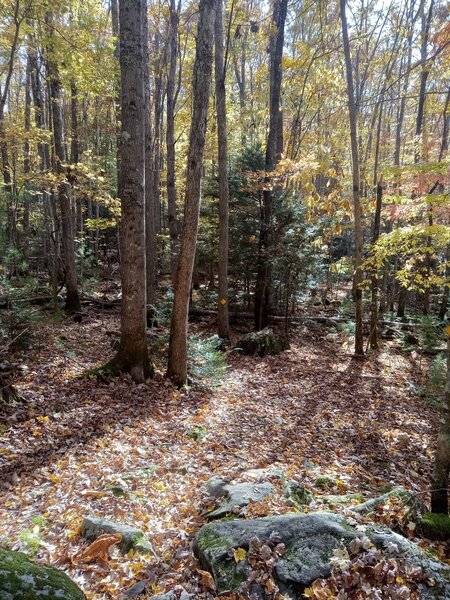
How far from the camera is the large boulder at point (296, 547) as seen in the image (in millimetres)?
2744

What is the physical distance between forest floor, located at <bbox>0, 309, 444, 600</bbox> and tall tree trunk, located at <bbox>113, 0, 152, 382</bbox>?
58cm

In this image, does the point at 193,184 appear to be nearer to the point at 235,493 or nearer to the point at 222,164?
the point at 222,164

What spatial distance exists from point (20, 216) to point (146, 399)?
840 inches

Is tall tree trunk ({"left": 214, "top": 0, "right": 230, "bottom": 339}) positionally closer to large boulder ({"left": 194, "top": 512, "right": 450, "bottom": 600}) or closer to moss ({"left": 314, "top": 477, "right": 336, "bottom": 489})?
moss ({"left": 314, "top": 477, "right": 336, "bottom": 489})

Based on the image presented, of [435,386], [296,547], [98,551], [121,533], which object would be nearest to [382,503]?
[296,547]

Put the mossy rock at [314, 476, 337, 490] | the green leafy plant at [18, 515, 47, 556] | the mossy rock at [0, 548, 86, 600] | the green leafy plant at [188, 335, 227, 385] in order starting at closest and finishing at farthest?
the mossy rock at [0, 548, 86, 600]
the green leafy plant at [18, 515, 47, 556]
the mossy rock at [314, 476, 337, 490]
the green leafy plant at [188, 335, 227, 385]

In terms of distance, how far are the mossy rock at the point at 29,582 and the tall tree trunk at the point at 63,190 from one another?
854 cm

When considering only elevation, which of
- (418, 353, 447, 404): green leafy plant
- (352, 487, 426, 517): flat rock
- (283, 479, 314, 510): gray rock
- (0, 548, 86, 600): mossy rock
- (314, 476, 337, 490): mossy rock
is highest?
(0, 548, 86, 600): mossy rock

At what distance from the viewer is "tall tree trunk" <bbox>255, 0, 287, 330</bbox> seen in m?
12.4

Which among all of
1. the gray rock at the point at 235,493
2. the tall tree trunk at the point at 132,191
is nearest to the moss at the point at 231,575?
the gray rock at the point at 235,493

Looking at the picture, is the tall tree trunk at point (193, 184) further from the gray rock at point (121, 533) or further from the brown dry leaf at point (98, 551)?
the brown dry leaf at point (98, 551)

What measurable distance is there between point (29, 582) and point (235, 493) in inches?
87.9

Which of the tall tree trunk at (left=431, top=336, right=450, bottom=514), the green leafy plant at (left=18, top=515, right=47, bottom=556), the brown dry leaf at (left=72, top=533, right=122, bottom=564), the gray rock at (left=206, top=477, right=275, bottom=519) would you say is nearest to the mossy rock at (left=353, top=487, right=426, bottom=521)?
the tall tree trunk at (left=431, top=336, right=450, bottom=514)

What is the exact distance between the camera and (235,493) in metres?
3.96
